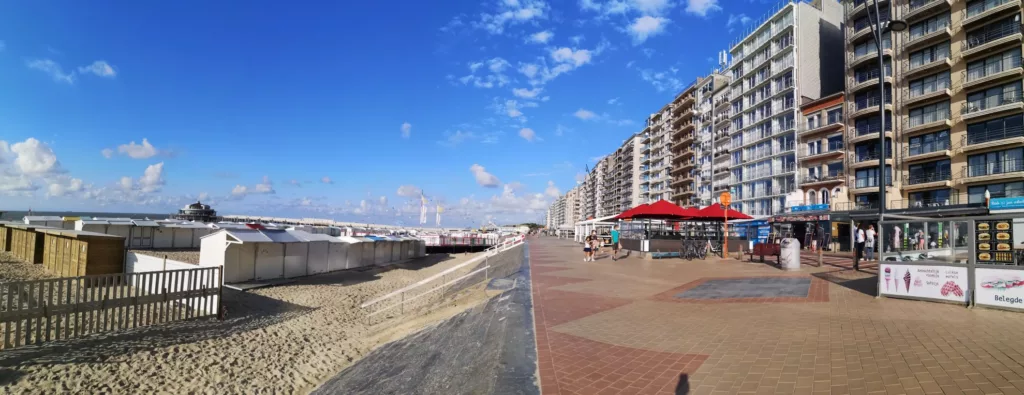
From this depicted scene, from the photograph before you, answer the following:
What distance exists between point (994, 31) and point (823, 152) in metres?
14.4

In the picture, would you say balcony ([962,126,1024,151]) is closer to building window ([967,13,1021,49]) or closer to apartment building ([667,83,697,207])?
building window ([967,13,1021,49])

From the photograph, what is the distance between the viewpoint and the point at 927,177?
34.5 m

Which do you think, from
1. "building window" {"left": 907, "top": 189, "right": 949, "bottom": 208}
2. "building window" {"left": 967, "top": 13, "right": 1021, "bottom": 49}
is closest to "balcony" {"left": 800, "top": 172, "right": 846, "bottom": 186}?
"building window" {"left": 907, "top": 189, "right": 949, "bottom": 208}

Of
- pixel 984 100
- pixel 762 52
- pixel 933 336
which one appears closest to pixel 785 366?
pixel 933 336

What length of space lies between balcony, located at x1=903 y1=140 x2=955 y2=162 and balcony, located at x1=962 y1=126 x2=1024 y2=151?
107 centimetres

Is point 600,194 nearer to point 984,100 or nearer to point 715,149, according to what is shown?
point 715,149

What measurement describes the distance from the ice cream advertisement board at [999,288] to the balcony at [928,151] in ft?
118

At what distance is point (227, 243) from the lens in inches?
577

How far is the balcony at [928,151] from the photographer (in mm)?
33188

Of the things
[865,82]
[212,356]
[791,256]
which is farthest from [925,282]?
[865,82]

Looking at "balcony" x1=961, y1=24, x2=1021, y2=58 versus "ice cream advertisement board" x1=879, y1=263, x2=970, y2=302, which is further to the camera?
"balcony" x1=961, y1=24, x2=1021, y2=58

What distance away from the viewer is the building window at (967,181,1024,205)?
29.4m

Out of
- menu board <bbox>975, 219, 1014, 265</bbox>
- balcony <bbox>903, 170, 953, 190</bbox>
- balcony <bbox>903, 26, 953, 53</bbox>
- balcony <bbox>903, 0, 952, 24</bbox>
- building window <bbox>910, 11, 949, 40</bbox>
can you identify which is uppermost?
balcony <bbox>903, 0, 952, 24</bbox>

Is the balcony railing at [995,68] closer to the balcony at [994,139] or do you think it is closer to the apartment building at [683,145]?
the balcony at [994,139]
